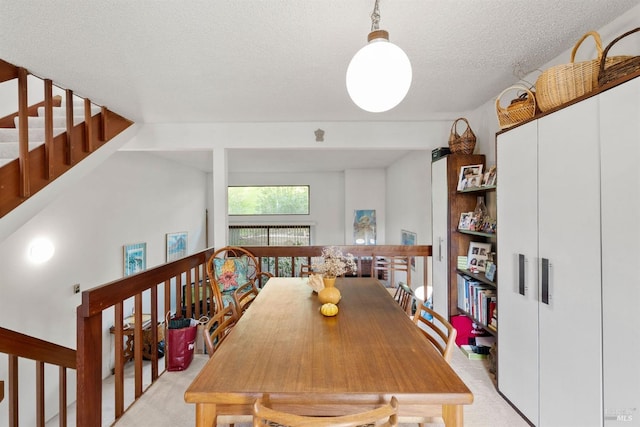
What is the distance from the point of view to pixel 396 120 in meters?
3.52

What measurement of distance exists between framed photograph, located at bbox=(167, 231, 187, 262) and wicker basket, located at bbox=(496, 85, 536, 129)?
562cm

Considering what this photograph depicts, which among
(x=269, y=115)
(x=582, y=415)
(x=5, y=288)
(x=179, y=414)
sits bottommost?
(x=179, y=414)

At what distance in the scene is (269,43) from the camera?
6.11 ft

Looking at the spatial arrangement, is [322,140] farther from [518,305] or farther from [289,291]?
[518,305]

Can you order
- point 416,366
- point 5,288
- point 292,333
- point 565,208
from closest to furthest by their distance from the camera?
point 416,366 < point 292,333 < point 565,208 < point 5,288

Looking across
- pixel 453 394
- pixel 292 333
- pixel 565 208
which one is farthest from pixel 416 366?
pixel 565 208

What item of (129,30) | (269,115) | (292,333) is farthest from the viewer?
(269,115)

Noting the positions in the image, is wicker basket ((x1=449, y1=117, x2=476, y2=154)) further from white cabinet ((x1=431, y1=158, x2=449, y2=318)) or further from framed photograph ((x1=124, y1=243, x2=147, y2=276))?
framed photograph ((x1=124, y1=243, x2=147, y2=276))

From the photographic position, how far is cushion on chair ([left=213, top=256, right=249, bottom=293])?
10.2 ft

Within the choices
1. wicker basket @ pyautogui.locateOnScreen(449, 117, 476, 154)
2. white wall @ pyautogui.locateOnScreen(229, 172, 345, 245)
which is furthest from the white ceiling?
white wall @ pyautogui.locateOnScreen(229, 172, 345, 245)

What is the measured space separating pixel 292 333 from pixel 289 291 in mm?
773

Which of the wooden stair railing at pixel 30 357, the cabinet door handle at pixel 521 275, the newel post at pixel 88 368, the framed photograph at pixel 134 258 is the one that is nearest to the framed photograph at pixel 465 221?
the cabinet door handle at pixel 521 275

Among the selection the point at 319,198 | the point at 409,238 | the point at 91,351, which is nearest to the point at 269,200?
the point at 319,198

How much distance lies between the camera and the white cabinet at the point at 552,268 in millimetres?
1438
